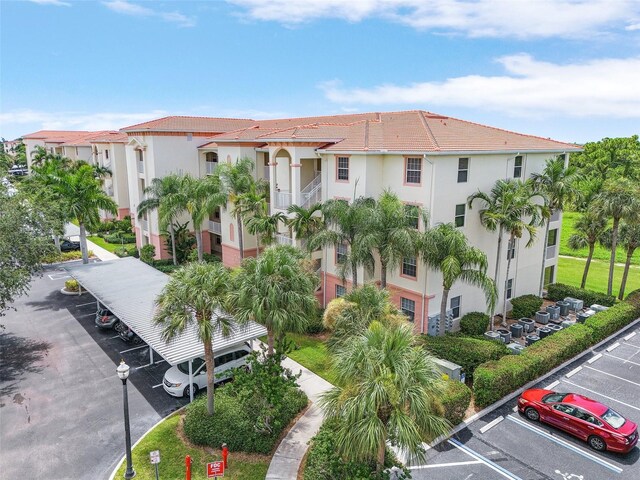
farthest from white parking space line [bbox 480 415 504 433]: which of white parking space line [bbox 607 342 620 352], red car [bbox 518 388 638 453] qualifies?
white parking space line [bbox 607 342 620 352]

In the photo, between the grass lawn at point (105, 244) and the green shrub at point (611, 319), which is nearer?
the green shrub at point (611, 319)

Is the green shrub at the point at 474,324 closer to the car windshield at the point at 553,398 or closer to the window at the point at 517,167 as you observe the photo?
the car windshield at the point at 553,398

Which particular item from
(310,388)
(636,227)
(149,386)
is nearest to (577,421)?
(310,388)

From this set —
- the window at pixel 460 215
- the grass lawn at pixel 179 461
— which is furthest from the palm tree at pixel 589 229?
the grass lawn at pixel 179 461

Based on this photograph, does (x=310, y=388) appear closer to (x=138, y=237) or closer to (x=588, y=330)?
(x=588, y=330)

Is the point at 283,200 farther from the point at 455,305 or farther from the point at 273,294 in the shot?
the point at 273,294

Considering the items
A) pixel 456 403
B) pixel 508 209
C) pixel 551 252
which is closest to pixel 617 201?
pixel 551 252

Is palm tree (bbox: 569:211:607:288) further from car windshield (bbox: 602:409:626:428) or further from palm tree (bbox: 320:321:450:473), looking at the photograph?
palm tree (bbox: 320:321:450:473)
